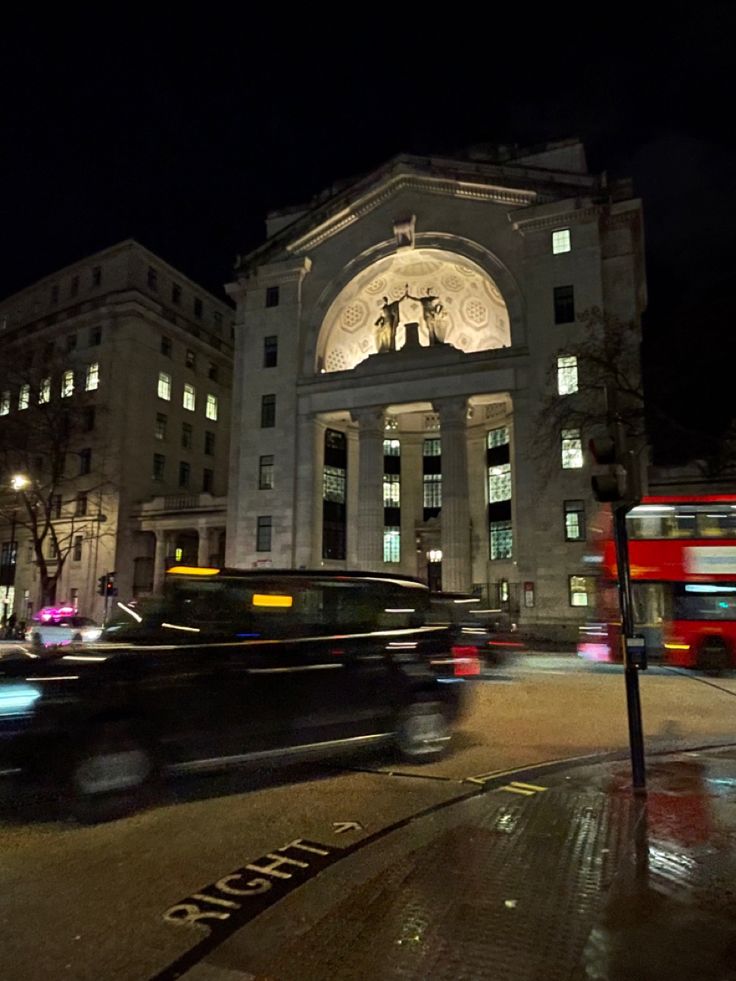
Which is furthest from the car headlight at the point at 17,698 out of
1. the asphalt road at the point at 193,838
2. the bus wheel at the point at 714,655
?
the bus wheel at the point at 714,655

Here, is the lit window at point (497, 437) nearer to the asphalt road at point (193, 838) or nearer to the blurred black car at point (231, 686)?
the asphalt road at point (193, 838)

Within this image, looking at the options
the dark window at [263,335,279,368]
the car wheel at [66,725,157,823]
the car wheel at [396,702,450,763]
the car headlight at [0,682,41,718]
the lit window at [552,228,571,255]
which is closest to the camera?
the car headlight at [0,682,41,718]

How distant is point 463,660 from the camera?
9047 mm

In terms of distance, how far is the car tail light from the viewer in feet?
29.0

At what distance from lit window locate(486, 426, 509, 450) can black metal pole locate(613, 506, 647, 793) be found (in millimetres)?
35168

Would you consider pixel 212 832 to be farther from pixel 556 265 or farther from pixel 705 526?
pixel 556 265

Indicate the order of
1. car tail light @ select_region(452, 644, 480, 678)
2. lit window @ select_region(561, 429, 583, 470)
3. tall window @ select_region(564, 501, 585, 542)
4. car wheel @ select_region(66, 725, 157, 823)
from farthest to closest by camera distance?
lit window @ select_region(561, 429, 583, 470) → tall window @ select_region(564, 501, 585, 542) → car tail light @ select_region(452, 644, 480, 678) → car wheel @ select_region(66, 725, 157, 823)

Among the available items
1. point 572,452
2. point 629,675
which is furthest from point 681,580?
point 572,452

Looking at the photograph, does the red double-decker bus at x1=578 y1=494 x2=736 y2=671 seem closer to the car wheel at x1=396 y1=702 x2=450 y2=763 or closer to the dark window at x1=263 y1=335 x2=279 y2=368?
the car wheel at x1=396 y1=702 x2=450 y2=763

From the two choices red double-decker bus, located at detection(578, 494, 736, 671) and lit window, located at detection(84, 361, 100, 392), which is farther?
lit window, located at detection(84, 361, 100, 392)

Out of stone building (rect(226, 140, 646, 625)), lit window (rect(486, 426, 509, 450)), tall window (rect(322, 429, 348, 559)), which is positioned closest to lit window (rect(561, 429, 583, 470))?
stone building (rect(226, 140, 646, 625))

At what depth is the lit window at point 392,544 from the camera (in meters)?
43.8

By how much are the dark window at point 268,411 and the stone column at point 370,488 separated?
18.1 ft

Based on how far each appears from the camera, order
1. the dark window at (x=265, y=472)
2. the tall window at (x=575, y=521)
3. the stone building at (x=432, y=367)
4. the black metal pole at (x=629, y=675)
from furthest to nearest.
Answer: the dark window at (x=265, y=472), the stone building at (x=432, y=367), the tall window at (x=575, y=521), the black metal pole at (x=629, y=675)
